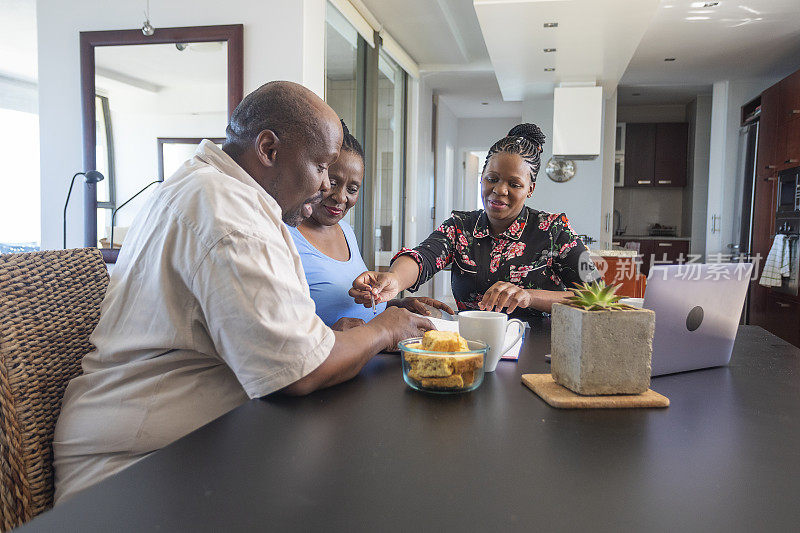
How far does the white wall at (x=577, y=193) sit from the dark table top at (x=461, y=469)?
5.68 meters

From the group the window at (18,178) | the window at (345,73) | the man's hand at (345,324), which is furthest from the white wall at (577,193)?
the window at (18,178)

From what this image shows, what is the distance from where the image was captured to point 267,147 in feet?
3.76

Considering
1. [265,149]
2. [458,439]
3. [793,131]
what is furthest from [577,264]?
[793,131]

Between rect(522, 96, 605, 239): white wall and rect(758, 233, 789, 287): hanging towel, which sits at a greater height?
rect(522, 96, 605, 239): white wall

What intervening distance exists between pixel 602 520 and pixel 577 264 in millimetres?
1500

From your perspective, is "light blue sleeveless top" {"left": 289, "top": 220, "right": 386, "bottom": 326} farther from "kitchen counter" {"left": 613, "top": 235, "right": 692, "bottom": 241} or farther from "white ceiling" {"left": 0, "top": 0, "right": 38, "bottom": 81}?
"kitchen counter" {"left": 613, "top": 235, "right": 692, "bottom": 241}

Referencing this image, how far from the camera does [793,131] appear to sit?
4.55m

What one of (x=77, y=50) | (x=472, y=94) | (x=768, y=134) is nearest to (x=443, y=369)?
(x=77, y=50)

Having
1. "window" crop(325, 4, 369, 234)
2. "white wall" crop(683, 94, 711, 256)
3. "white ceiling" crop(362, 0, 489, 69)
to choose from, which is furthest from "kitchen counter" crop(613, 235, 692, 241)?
"window" crop(325, 4, 369, 234)

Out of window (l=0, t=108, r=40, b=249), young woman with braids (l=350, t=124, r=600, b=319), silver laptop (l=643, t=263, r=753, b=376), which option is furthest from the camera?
window (l=0, t=108, r=40, b=249)

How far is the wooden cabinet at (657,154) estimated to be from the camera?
7.63 meters

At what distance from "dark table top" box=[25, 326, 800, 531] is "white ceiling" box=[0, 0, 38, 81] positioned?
5.01m

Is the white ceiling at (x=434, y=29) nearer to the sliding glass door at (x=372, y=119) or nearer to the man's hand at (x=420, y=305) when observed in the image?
the sliding glass door at (x=372, y=119)

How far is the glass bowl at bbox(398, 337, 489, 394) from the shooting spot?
3.11 feet
